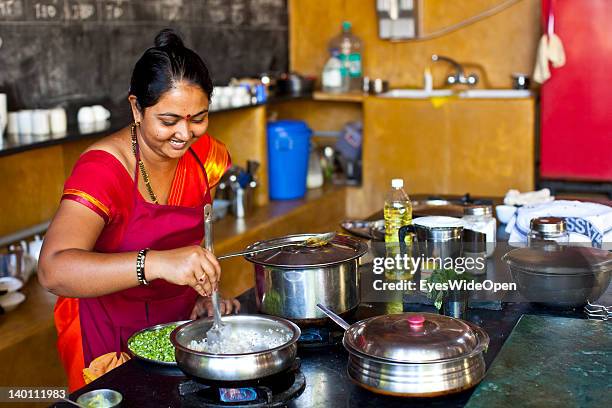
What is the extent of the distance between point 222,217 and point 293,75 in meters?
1.45

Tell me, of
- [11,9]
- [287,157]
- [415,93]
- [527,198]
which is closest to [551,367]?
[527,198]

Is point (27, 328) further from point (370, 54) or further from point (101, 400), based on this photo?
point (370, 54)

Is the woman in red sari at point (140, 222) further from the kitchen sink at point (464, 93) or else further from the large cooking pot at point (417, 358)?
the kitchen sink at point (464, 93)

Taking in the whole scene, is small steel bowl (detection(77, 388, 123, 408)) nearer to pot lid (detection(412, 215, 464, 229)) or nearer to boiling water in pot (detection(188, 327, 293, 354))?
boiling water in pot (detection(188, 327, 293, 354))

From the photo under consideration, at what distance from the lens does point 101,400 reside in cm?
173

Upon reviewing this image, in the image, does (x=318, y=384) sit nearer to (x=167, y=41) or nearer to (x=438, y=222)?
(x=438, y=222)

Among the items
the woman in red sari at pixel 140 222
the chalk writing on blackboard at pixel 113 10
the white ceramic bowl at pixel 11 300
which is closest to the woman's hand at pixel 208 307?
the woman in red sari at pixel 140 222

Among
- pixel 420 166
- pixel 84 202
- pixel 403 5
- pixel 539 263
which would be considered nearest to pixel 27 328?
pixel 84 202

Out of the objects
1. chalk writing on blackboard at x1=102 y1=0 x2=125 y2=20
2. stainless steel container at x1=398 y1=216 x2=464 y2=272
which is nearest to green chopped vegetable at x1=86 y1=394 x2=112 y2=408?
stainless steel container at x1=398 y1=216 x2=464 y2=272

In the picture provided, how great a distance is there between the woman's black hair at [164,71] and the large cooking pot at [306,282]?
1.71ft

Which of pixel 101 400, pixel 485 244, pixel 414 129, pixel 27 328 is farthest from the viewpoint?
pixel 414 129

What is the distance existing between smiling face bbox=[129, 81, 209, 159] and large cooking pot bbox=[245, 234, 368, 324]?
410 millimetres

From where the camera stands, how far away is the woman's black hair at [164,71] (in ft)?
7.45

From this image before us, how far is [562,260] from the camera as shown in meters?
2.29
